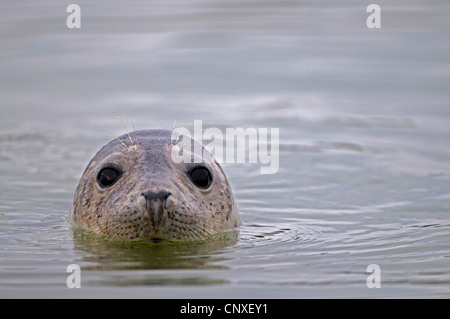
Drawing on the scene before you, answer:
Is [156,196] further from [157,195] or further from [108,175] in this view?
[108,175]

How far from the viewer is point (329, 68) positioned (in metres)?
14.2

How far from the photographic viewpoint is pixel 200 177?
712 centimetres

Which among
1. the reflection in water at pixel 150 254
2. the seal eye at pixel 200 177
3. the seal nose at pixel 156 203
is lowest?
the reflection in water at pixel 150 254

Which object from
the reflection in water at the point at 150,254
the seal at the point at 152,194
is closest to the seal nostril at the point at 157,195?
the seal at the point at 152,194

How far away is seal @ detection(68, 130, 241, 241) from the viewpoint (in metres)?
6.38

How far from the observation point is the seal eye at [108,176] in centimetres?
705

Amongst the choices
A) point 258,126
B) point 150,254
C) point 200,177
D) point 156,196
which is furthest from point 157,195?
point 258,126

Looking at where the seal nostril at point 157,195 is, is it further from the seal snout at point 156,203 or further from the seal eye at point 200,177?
the seal eye at point 200,177

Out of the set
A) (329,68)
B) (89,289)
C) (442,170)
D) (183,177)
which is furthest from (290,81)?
(89,289)

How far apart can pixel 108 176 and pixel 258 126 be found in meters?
5.23

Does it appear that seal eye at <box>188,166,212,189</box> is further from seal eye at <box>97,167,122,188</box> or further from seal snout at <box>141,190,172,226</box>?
seal snout at <box>141,190,172,226</box>

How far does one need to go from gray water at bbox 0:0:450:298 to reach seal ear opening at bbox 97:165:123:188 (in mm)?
511

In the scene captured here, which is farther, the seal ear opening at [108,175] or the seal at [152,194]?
the seal ear opening at [108,175]
